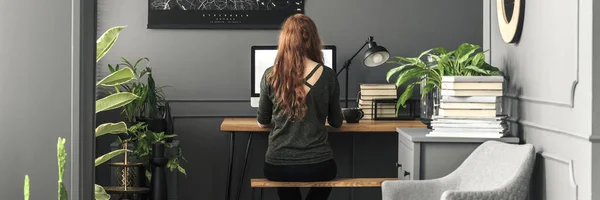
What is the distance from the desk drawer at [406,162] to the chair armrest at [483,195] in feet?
1.94

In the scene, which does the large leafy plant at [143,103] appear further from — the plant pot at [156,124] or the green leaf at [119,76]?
the green leaf at [119,76]

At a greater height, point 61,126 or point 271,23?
point 271,23

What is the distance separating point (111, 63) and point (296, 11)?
1.19 meters

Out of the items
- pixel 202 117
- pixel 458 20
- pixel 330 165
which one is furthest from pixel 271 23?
pixel 330 165

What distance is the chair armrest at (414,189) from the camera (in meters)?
3.47

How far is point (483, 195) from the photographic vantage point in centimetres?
309

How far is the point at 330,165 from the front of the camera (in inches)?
169

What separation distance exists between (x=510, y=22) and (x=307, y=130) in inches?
42.8

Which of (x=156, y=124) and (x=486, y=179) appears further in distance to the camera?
(x=156, y=124)

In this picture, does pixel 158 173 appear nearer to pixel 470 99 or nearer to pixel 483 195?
pixel 470 99

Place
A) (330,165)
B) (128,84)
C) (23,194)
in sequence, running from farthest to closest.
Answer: (128,84) < (330,165) < (23,194)

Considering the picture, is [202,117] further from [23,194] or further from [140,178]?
[23,194]

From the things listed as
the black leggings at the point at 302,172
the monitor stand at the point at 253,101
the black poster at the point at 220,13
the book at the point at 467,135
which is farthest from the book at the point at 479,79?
the black poster at the point at 220,13

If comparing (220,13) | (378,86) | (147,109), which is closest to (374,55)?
(378,86)
